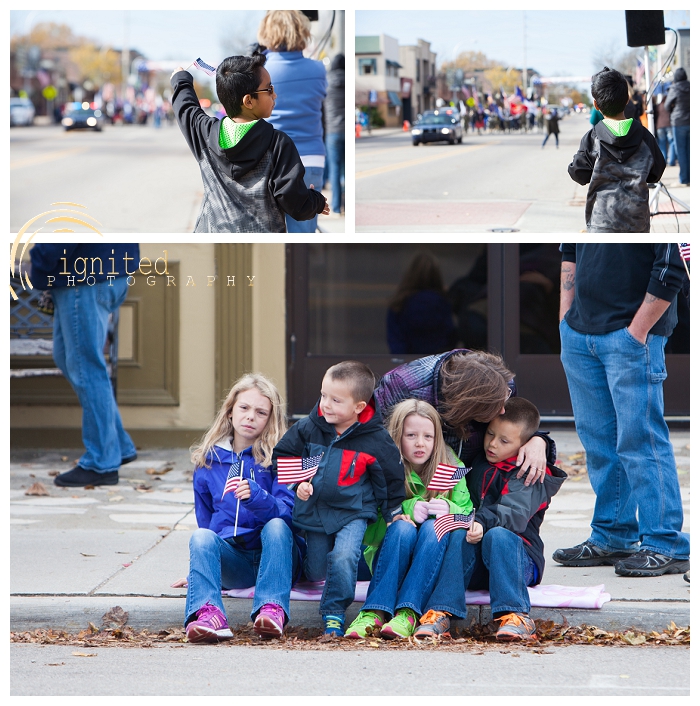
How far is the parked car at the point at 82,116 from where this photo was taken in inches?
141

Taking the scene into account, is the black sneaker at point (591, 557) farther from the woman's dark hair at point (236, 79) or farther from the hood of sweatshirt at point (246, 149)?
the woman's dark hair at point (236, 79)

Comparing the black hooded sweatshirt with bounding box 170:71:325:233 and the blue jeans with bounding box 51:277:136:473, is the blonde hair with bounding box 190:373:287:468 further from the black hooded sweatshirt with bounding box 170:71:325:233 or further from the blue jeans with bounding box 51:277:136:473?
the blue jeans with bounding box 51:277:136:473

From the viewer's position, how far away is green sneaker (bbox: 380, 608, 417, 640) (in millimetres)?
3137

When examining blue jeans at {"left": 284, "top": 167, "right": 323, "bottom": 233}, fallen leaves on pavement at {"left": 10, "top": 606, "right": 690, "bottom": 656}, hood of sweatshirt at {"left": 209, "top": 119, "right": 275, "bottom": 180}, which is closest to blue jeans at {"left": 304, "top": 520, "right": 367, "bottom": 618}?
fallen leaves on pavement at {"left": 10, "top": 606, "right": 690, "bottom": 656}

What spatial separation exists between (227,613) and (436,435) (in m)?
1.00

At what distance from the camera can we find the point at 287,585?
3.21 metres

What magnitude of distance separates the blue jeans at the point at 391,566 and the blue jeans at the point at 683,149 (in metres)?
1.46

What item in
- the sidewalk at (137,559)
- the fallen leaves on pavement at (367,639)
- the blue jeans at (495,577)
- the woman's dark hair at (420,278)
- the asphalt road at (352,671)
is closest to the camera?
the asphalt road at (352,671)

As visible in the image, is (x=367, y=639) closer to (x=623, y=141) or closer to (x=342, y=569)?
(x=342, y=569)

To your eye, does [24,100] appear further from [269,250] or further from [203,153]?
[269,250]

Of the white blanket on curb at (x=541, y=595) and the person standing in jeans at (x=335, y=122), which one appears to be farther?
the white blanket on curb at (x=541, y=595)

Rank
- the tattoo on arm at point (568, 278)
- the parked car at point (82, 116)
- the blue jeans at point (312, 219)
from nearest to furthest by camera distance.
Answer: the blue jeans at point (312, 219) < the parked car at point (82, 116) < the tattoo on arm at point (568, 278)

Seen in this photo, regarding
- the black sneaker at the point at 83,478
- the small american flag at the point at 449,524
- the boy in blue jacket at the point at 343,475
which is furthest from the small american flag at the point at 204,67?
the black sneaker at the point at 83,478

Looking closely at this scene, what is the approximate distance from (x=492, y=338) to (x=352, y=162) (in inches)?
158
